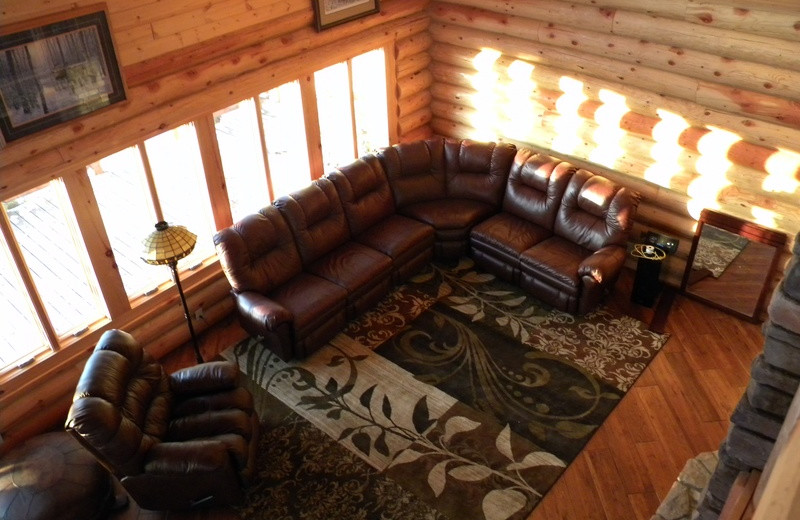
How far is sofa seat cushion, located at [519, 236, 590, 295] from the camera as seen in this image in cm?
705

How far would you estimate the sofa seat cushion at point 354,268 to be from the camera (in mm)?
7043

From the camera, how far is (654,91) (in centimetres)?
698

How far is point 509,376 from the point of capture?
651 centimetres

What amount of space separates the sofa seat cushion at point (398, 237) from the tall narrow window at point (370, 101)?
1335 mm

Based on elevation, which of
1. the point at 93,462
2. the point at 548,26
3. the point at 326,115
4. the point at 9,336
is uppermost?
the point at 548,26

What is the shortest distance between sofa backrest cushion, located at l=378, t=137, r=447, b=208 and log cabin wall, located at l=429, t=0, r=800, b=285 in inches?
39.9

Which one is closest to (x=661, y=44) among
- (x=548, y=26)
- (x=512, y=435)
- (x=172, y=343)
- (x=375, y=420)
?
(x=548, y=26)

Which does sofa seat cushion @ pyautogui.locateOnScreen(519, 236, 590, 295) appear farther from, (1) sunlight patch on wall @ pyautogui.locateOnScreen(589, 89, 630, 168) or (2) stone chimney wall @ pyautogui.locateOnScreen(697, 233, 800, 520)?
(2) stone chimney wall @ pyautogui.locateOnScreen(697, 233, 800, 520)

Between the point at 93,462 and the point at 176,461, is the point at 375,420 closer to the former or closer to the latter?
the point at 176,461

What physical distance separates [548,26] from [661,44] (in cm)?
136

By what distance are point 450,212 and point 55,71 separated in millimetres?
4448

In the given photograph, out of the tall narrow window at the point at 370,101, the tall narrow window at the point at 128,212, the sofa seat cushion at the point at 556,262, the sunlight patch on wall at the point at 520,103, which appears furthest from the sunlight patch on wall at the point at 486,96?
the tall narrow window at the point at 128,212

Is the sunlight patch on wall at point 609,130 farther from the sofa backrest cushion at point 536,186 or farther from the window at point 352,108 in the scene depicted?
the window at point 352,108

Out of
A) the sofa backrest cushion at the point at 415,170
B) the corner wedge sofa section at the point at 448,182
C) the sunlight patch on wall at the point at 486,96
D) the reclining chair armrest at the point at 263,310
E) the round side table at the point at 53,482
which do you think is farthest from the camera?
the sunlight patch on wall at the point at 486,96
